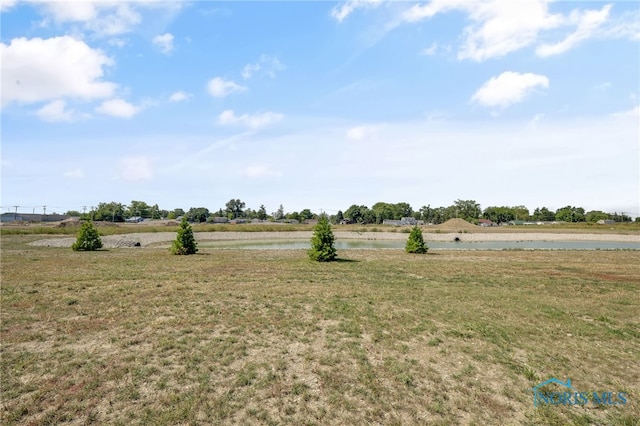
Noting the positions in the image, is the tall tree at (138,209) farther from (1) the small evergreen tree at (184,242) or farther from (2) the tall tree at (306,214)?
(1) the small evergreen tree at (184,242)

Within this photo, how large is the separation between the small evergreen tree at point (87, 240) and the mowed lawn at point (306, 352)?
55.1 feet

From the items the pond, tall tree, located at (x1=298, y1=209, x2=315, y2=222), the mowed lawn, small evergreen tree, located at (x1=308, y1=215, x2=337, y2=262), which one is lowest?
the pond

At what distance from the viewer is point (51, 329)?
8.65 meters

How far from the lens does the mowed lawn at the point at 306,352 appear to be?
5309 mm

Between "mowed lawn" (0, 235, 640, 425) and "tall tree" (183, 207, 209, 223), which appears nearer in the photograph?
"mowed lawn" (0, 235, 640, 425)

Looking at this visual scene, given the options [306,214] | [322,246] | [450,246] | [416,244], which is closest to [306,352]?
[322,246]

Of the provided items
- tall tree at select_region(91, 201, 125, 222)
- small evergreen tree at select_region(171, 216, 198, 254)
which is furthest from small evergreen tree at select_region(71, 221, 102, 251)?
tall tree at select_region(91, 201, 125, 222)

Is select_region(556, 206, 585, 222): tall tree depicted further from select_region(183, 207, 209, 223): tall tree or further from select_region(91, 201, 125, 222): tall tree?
select_region(91, 201, 125, 222): tall tree

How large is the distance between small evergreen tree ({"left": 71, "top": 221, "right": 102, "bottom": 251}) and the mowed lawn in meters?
16.8

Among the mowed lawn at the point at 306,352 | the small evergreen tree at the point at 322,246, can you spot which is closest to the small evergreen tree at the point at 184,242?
the small evergreen tree at the point at 322,246

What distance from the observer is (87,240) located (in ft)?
98.3

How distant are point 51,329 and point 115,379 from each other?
4.16 meters

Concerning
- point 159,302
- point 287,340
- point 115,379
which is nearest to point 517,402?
point 287,340

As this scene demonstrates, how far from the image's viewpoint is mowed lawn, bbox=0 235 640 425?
209 inches
